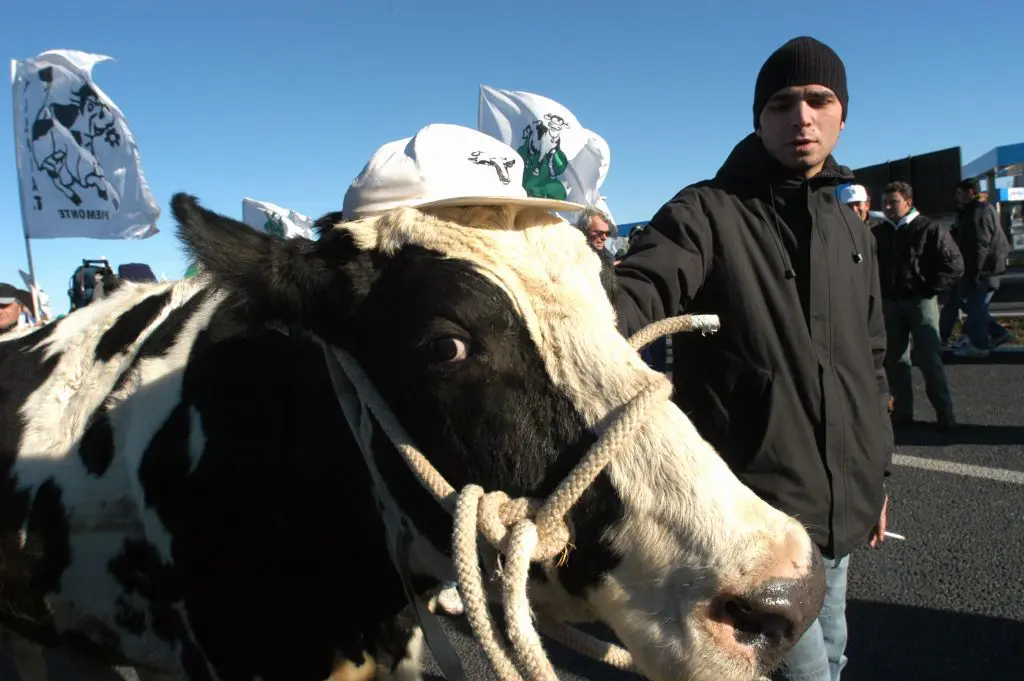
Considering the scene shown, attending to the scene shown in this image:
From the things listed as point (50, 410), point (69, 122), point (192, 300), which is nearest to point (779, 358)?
point (192, 300)

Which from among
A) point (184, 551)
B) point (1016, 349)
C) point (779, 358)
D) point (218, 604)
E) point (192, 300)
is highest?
point (192, 300)

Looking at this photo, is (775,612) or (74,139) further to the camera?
(74,139)

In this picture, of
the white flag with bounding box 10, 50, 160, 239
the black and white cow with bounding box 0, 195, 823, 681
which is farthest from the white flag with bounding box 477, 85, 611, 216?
the black and white cow with bounding box 0, 195, 823, 681

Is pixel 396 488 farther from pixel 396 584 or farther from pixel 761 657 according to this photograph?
pixel 761 657

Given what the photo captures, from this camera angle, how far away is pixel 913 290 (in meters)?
6.41

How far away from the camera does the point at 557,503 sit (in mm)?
1236

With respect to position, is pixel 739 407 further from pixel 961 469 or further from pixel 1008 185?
pixel 1008 185

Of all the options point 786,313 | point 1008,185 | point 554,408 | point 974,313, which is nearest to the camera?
point 554,408

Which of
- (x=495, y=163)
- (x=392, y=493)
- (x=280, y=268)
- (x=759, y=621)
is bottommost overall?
(x=759, y=621)

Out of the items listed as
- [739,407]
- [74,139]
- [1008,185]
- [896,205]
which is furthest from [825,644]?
[1008,185]

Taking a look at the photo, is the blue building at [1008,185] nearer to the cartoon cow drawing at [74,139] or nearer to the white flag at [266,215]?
the white flag at [266,215]

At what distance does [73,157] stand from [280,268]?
7231mm

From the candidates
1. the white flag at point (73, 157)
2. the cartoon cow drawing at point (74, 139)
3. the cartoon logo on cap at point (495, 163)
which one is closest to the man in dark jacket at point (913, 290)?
the cartoon logo on cap at point (495, 163)

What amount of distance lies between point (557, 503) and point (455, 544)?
204 mm
